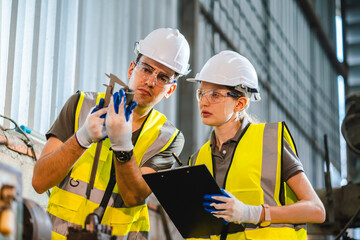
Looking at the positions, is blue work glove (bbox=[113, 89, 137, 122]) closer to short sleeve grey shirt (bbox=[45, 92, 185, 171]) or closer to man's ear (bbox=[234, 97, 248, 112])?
short sleeve grey shirt (bbox=[45, 92, 185, 171])

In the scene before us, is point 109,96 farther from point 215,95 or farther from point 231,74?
point 231,74

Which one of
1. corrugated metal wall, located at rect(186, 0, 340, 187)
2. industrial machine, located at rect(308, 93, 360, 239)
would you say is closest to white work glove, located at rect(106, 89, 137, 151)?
industrial machine, located at rect(308, 93, 360, 239)

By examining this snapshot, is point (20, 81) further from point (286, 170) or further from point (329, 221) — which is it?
point (329, 221)

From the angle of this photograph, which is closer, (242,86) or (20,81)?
(242,86)

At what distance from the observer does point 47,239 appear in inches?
70.9

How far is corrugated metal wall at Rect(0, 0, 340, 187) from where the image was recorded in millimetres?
3693

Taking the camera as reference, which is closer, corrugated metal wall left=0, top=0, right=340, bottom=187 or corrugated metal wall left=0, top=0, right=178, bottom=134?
corrugated metal wall left=0, top=0, right=178, bottom=134

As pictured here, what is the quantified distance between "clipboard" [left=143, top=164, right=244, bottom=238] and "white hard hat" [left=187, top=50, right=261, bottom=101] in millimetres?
715

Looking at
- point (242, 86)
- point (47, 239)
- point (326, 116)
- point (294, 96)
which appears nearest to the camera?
point (47, 239)

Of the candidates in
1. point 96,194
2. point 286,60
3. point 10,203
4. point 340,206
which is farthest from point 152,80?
point 286,60

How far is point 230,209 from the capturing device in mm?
2389

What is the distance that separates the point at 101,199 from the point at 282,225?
2.97 feet

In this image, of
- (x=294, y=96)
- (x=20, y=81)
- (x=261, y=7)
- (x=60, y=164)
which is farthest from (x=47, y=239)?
(x=294, y=96)

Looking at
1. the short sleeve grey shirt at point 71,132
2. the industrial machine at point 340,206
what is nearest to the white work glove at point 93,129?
the short sleeve grey shirt at point 71,132
